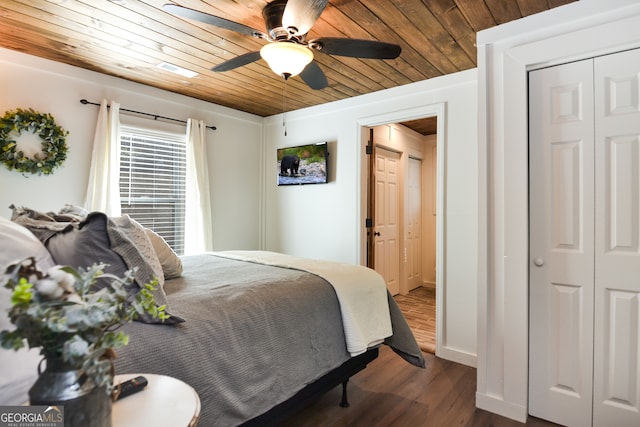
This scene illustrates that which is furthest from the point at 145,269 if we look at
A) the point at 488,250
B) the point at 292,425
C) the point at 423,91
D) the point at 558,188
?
the point at 423,91

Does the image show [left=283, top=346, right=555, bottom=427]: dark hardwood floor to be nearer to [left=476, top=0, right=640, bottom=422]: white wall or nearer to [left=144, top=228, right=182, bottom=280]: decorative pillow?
[left=476, top=0, right=640, bottom=422]: white wall

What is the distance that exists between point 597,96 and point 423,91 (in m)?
1.51

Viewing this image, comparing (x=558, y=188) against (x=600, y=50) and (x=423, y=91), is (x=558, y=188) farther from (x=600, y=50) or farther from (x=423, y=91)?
(x=423, y=91)

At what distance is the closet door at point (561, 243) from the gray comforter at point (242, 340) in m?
1.25

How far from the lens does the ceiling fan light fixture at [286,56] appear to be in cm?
192

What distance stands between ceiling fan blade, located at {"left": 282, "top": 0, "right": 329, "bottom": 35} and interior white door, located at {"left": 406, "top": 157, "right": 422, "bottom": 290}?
3.75m

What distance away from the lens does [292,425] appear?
78.6 inches

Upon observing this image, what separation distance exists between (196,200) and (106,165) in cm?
93

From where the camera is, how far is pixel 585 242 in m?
1.94

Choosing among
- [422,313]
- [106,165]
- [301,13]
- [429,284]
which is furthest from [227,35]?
[429,284]

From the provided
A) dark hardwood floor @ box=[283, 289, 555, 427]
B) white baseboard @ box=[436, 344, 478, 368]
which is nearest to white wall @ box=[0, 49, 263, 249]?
dark hardwood floor @ box=[283, 289, 555, 427]

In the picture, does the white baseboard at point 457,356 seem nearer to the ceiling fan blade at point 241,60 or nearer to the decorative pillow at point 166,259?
the decorative pillow at point 166,259

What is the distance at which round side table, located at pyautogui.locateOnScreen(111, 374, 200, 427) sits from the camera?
797 millimetres

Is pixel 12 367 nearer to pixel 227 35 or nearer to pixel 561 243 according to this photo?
pixel 227 35
